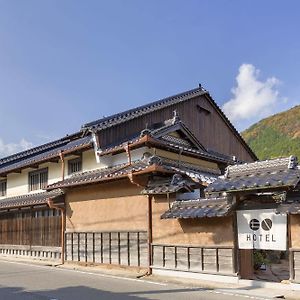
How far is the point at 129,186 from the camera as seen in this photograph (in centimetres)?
1600

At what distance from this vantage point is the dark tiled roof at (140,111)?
62.1 feet

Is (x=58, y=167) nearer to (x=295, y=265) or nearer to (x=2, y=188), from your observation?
(x=2, y=188)

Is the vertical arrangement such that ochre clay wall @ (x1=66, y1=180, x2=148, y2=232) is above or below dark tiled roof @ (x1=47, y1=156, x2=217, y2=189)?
below

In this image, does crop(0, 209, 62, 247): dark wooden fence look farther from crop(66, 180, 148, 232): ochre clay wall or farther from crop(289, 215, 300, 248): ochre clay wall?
crop(289, 215, 300, 248): ochre clay wall

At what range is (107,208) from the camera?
55.6ft

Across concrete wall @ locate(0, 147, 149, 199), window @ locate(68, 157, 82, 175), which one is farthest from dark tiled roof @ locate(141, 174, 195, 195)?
window @ locate(68, 157, 82, 175)

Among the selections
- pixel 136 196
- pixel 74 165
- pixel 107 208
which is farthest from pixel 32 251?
pixel 136 196

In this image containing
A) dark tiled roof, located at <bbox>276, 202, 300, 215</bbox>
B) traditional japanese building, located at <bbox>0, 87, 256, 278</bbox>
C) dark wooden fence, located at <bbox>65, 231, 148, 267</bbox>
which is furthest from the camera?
dark wooden fence, located at <bbox>65, 231, 148, 267</bbox>

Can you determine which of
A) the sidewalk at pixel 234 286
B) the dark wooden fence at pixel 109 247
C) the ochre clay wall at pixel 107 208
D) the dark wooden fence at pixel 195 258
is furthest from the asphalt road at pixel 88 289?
the ochre clay wall at pixel 107 208

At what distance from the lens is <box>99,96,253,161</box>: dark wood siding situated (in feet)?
68.0

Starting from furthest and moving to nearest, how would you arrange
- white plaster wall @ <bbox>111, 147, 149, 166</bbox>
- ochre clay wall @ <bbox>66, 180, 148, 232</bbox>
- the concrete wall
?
the concrete wall < white plaster wall @ <bbox>111, 147, 149, 166</bbox> < ochre clay wall @ <bbox>66, 180, 148, 232</bbox>

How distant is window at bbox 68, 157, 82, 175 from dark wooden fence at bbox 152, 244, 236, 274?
7.92 meters

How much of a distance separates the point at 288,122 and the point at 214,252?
37373 millimetres

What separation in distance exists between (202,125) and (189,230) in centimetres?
1288
